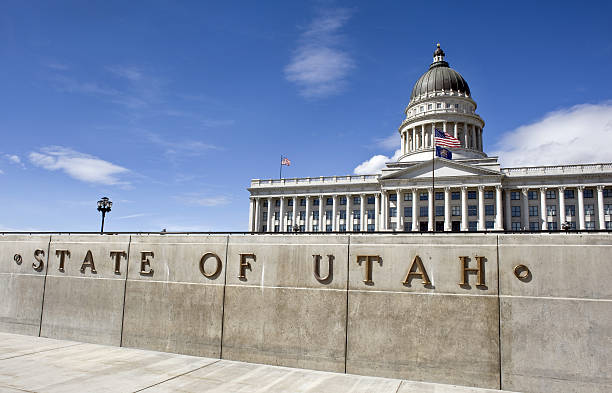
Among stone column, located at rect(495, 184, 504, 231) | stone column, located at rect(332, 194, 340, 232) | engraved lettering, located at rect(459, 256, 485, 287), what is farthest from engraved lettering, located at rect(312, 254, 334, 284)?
stone column, located at rect(332, 194, 340, 232)

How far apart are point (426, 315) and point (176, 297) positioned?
915 centimetres

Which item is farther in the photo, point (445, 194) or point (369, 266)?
point (445, 194)

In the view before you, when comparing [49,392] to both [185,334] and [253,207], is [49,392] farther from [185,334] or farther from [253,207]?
[253,207]

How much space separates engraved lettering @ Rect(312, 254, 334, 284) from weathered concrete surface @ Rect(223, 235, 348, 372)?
73 millimetres

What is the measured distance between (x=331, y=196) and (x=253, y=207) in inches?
631

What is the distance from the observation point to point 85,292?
18000mm

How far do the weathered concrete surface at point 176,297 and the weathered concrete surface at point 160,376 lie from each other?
662 mm

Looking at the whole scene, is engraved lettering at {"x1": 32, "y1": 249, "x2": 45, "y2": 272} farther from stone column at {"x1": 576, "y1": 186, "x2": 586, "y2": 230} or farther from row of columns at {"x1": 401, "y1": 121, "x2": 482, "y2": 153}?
row of columns at {"x1": 401, "y1": 121, "x2": 482, "y2": 153}

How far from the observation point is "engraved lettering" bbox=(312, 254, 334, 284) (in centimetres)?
1441

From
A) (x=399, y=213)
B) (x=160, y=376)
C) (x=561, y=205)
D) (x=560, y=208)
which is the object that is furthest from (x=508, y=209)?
(x=160, y=376)

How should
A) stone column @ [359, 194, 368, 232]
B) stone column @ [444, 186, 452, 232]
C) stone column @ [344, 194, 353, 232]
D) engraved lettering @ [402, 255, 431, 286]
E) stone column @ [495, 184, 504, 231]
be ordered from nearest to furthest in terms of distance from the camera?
engraved lettering @ [402, 255, 431, 286]
stone column @ [495, 184, 504, 231]
stone column @ [444, 186, 452, 232]
stone column @ [359, 194, 368, 232]
stone column @ [344, 194, 353, 232]

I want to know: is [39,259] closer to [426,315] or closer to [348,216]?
[426,315]

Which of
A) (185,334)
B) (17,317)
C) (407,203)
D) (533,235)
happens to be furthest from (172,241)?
(407,203)

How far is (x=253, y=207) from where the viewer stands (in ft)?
276
